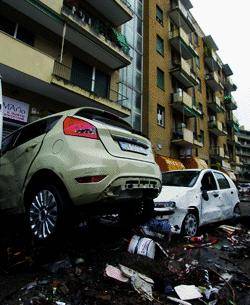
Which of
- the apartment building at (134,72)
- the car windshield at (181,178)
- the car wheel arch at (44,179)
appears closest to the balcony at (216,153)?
the apartment building at (134,72)

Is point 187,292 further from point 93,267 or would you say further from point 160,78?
point 160,78

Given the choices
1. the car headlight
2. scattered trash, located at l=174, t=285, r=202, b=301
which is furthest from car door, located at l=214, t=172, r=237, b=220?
scattered trash, located at l=174, t=285, r=202, b=301

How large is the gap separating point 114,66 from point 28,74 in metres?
7.14

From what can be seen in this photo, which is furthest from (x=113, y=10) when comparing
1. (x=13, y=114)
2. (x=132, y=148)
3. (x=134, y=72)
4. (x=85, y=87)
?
(x=132, y=148)

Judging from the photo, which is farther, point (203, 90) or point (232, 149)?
point (232, 149)

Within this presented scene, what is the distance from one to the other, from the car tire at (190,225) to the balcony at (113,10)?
13.8 meters

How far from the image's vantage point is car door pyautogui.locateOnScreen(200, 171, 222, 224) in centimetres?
675

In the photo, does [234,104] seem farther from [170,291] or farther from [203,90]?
[170,291]

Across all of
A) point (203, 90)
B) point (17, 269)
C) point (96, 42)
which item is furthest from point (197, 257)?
point (203, 90)

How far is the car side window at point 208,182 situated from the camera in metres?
7.15

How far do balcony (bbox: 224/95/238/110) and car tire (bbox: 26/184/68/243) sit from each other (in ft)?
134

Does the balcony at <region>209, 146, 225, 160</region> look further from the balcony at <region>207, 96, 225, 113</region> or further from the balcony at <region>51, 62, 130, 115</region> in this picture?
the balcony at <region>51, 62, 130, 115</region>

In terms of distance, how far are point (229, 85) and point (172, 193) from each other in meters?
41.9

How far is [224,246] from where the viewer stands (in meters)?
5.73
